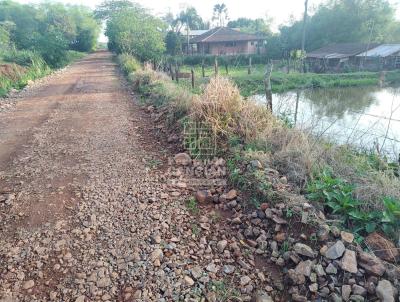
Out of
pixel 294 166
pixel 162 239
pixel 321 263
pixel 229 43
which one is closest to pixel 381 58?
pixel 229 43

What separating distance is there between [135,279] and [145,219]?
697 millimetres

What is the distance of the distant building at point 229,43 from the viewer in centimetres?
3431

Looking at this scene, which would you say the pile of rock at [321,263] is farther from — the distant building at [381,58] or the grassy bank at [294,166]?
Result: the distant building at [381,58]

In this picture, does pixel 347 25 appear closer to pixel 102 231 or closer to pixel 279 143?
pixel 279 143

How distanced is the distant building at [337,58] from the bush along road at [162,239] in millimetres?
25239

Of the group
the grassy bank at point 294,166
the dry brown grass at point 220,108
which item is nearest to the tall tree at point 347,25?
the dry brown grass at point 220,108

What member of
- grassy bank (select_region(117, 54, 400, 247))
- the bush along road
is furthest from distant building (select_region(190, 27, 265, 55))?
the bush along road

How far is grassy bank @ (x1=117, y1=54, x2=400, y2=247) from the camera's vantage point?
2.42 m

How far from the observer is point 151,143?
4.64m

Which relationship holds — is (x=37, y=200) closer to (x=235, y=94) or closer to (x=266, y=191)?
(x=266, y=191)

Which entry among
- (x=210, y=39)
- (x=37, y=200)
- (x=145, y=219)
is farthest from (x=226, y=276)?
(x=210, y=39)

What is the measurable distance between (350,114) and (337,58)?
1688 centimetres

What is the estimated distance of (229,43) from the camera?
115ft

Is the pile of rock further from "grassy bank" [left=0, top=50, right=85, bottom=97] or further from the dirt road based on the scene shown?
"grassy bank" [left=0, top=50, right=85, bottom=97]
